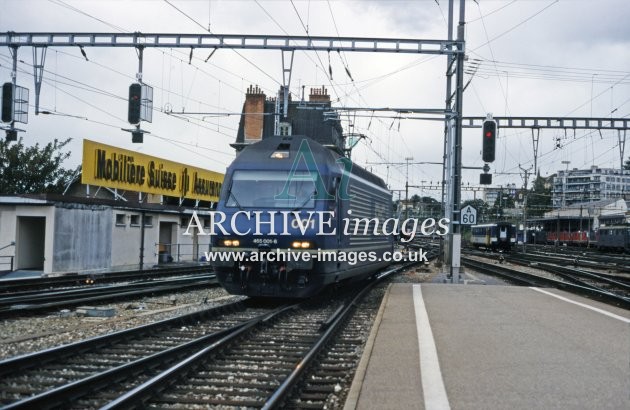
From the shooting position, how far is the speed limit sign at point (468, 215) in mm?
19348

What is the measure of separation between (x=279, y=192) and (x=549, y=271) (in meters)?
18.8

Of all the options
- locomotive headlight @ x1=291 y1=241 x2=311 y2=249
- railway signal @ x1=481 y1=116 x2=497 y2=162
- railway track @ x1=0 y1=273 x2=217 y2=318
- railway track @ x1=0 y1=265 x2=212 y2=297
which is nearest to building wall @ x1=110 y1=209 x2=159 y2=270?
railway track @ x1=0 y1=265 x2=212 y2=297

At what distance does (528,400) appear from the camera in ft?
18.2

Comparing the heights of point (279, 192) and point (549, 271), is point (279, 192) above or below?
above

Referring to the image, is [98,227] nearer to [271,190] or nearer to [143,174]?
[143,174]

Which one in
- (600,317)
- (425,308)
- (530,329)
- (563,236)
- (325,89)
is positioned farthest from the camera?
(563,236)

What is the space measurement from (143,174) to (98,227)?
26.2ft

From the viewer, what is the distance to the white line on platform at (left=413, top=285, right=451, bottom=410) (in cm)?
550

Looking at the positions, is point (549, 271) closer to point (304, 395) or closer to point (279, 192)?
point (279, 192)

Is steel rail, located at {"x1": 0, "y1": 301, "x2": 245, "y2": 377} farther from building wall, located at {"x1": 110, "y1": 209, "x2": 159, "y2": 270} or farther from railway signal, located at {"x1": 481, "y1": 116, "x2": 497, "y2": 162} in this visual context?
building wall, located at {"x1": 110, "y1": 209, "x2": 159, "y2": 270}

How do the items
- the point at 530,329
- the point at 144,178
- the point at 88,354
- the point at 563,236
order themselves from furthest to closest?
the point at 563,236
the point at 144,178
the point at 530,329
the point at 88,354

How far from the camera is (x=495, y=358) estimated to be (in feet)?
24.0

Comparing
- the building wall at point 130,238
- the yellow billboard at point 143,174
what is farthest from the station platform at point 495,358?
the yellow billboard at point 143,174

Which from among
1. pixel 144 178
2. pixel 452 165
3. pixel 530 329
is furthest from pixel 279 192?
pixel 144 178
